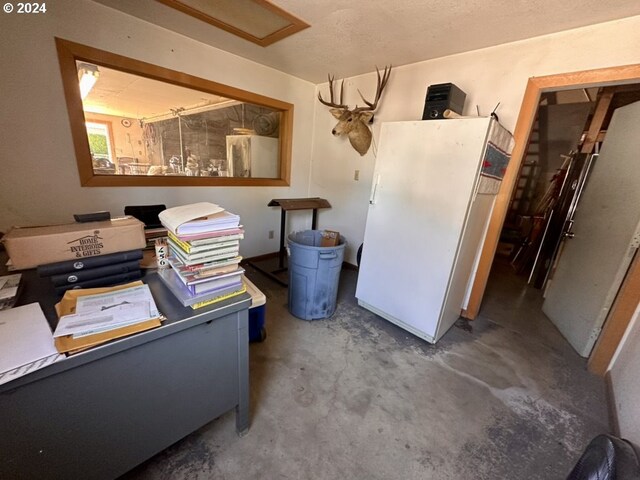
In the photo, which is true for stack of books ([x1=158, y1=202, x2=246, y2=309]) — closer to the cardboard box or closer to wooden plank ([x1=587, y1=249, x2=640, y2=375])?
the cardboard box

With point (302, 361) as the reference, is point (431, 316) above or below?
above

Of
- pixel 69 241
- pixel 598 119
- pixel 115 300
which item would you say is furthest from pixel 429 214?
pixel 598 119

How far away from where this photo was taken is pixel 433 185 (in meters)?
1.86

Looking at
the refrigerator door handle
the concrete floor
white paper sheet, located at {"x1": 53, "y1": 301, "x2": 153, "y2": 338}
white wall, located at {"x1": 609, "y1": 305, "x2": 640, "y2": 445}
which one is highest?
the refrigerator door handle

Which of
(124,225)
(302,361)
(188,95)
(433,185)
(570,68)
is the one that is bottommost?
(302,361)

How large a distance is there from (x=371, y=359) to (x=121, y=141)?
3.13 meters

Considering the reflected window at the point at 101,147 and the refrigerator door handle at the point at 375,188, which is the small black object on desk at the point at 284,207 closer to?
the refrigerator door handle at the point at 375,188

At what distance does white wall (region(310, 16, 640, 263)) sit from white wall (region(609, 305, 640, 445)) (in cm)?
174

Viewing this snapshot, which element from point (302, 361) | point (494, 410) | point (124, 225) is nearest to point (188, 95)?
point (124, 225)

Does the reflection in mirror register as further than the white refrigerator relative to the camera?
Yes

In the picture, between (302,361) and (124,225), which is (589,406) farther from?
(124,225)
